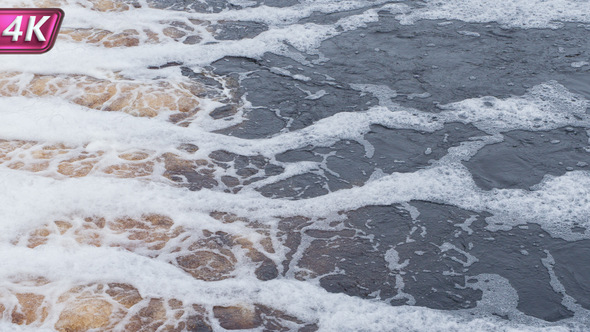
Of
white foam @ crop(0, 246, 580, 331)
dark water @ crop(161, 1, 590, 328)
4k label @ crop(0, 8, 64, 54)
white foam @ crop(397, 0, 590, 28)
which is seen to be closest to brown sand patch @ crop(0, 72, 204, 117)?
4k label @ crop(0, 8, 64, 54)

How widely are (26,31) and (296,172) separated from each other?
421 cm

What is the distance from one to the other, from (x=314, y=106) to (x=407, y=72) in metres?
1.60

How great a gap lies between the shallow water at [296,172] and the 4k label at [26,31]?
0.83ft

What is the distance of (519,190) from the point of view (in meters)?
6.70

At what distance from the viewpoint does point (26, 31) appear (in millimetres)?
8312

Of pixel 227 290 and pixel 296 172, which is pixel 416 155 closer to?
pixel 296 172

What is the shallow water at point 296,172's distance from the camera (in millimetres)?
5270

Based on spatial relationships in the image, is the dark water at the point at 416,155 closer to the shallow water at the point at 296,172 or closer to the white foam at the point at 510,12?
the shallow water at the point at 296,172

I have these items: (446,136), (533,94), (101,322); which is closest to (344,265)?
(101,322)

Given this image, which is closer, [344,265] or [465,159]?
[344,265]

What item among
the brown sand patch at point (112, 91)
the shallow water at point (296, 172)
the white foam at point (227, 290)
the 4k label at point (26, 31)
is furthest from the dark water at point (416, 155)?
the 4k label at point (26, 31)

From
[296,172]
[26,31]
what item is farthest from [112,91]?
[296,172]

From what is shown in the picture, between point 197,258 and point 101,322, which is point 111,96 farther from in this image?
point 101,322

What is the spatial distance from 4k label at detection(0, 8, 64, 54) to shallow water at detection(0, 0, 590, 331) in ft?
0.83
